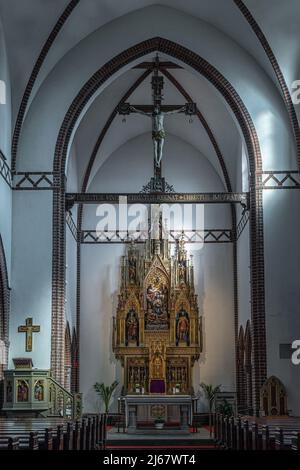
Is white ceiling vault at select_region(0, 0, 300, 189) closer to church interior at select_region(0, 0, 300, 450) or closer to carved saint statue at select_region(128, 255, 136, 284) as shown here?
church interior at select_region(0, 0, 300, 450)

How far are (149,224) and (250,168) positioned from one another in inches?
276

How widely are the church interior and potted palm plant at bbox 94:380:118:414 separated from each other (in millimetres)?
62

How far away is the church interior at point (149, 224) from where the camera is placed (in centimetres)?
2183

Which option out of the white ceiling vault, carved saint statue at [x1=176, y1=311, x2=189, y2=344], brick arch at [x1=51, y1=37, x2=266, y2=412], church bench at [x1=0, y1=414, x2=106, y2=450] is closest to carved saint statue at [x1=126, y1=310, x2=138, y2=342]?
carved saint statue at [x1=176, y1=311, x2=189, y2=344]

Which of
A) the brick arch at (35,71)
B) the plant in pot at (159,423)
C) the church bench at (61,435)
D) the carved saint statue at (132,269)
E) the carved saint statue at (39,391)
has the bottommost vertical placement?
the plant in pot at (159,423)

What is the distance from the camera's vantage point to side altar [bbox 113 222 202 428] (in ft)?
92.8

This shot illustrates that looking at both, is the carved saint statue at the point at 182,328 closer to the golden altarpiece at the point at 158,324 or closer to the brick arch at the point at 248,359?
the golden altarpiece at the point at 158,324

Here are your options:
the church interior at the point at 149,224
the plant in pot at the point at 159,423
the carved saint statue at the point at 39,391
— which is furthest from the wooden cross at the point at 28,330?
the plant in pot at the point at 159,423

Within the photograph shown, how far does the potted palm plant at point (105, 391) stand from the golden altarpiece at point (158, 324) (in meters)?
0.73

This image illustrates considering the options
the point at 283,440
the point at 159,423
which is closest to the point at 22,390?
the point at 159,423

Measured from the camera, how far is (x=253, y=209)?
23281 mm

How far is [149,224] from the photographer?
2969 centimetres

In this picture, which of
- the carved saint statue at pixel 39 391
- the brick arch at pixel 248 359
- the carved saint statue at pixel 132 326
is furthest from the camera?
the carved saint statue at pixel 132 326

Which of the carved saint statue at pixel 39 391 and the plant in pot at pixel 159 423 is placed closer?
the carved saint statue at pixel 39 391
